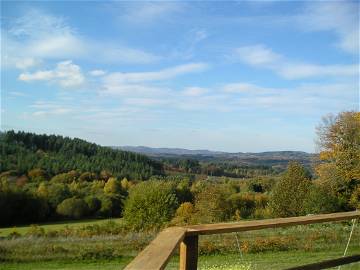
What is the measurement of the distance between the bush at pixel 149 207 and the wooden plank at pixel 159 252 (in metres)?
33.9

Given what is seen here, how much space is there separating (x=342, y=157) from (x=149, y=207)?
686 inches

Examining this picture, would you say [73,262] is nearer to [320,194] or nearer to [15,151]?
[320,194]

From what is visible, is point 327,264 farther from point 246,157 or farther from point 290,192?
point 246,157

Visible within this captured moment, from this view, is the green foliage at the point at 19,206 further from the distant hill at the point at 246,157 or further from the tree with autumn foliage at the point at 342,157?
the distant hill at the point at 246,157

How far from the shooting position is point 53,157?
7206cm

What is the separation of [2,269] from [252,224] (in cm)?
1111

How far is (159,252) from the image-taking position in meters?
1.59

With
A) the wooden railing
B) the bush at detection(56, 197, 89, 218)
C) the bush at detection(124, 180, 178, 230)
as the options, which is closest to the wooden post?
the wooden railing

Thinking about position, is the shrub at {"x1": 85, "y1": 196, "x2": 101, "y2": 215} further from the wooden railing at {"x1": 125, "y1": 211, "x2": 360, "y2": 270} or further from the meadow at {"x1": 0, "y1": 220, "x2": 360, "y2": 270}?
the wooden railing at {"x1": 125, "y1": 211, "x2": 360, "y2": 270}

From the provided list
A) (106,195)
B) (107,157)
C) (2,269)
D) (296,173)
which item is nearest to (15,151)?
(107,157)

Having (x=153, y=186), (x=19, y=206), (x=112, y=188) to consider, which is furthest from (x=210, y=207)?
(x=112, y=188)

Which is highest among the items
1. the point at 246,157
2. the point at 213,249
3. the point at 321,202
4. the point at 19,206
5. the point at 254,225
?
the point at 254,225

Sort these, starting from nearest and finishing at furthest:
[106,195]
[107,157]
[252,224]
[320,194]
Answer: [252,224] → [320,194] → [106,195] → [107,157]

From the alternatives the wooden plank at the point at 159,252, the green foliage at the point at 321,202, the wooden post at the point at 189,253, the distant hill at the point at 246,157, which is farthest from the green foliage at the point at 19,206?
the wooden plank at the point at 159,252
